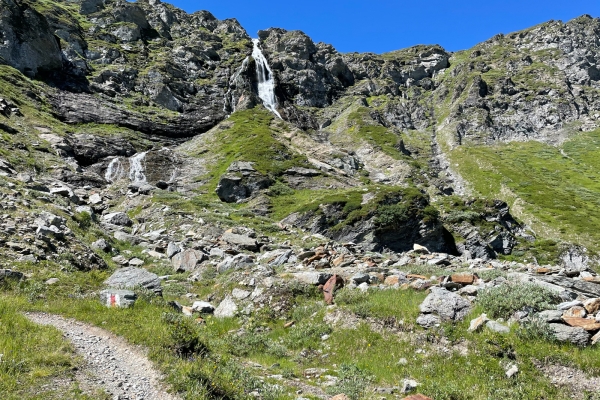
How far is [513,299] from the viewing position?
34.4 feet

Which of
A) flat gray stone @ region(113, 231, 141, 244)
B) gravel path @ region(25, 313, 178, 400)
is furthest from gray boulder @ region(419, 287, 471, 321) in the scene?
flat gray stone @ region(113, 231, 141, 244)

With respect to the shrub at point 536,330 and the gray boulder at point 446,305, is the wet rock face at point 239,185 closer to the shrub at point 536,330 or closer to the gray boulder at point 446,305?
the gray boulder at point 446,305

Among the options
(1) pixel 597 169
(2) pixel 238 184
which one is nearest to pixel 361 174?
(2) pixel 238 184

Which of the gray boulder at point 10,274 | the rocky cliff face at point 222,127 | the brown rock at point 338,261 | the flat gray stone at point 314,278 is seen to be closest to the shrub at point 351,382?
the flat gray stone at point 314,278

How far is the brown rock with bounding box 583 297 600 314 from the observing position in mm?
9570

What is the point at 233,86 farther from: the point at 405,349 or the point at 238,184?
the point at 405,349

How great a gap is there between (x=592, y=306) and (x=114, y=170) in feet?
215

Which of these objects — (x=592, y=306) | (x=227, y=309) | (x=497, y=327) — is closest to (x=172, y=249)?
(x=227, y=309)

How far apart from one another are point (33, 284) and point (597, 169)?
181 meters

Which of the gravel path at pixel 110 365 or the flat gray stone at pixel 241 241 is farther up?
the flat gray stone at pixel 241 241

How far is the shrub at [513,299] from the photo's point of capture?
10.3 meters

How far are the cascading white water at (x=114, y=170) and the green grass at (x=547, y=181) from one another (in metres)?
87.0

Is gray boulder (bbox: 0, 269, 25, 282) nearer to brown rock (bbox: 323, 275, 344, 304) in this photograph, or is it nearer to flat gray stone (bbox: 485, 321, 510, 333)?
brown rock (bbox: 323, 275, 344, 304)

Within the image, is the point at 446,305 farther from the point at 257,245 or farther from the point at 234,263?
the point at 257,245
